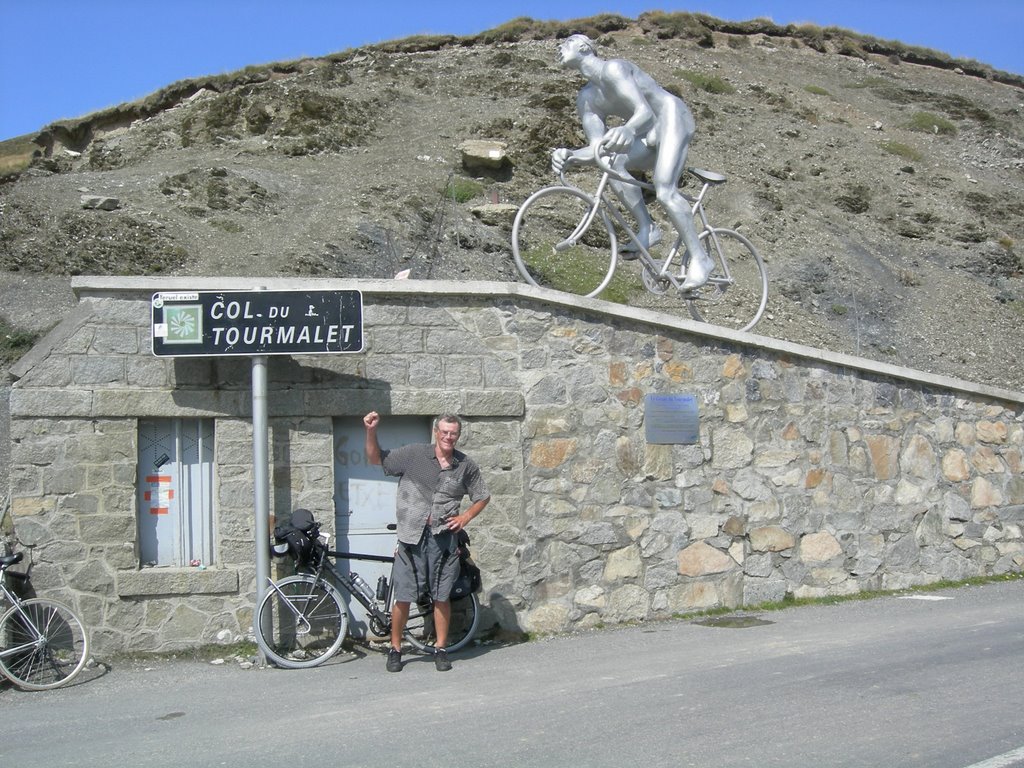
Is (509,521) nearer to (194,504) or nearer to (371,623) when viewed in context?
(371,623)

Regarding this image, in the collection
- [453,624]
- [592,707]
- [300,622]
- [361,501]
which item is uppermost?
[361,501]

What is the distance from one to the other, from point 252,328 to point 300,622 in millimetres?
2169

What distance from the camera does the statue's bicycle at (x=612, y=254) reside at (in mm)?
10180

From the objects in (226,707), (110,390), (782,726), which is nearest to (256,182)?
(110,390)

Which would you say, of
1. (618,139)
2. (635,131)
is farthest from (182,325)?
(635,131)

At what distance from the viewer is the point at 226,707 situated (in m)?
6.40

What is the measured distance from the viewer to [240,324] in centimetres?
783

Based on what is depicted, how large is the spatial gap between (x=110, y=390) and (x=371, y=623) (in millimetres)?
2596

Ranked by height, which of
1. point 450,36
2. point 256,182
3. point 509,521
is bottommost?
point 509,521

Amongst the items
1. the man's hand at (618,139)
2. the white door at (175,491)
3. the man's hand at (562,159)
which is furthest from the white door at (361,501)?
the man's hand at (618,139)

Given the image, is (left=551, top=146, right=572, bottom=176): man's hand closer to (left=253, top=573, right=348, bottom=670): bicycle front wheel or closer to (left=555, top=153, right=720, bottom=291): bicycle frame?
(left=555, top=153, right=720, bottom=291): bicycle frame

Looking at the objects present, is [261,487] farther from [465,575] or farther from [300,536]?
[465,575]

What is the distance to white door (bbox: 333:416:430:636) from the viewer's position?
842 cm

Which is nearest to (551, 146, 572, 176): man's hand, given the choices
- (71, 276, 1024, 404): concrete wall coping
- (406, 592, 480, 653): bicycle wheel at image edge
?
(71, 276, 1024, 404): concrete wall coping
